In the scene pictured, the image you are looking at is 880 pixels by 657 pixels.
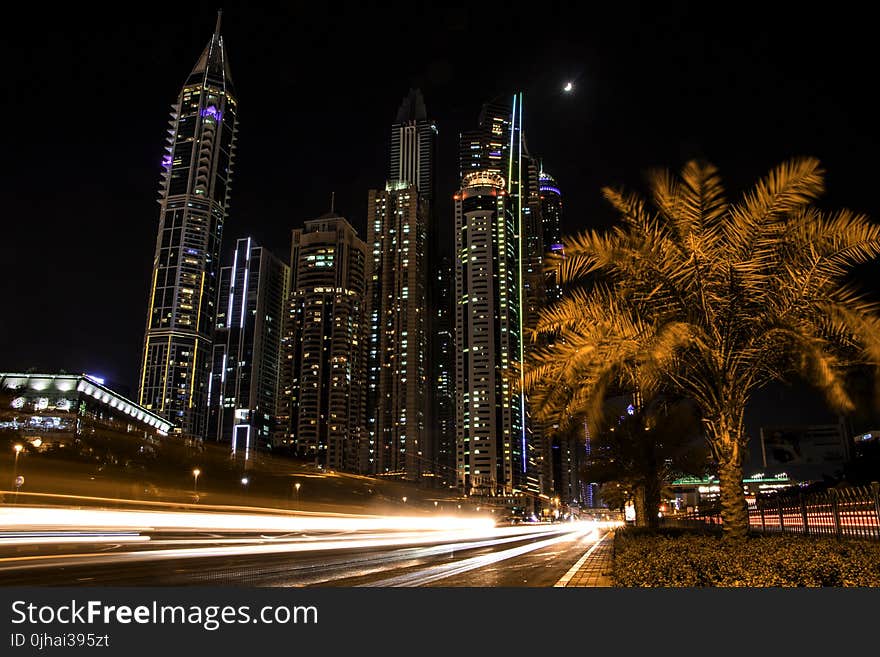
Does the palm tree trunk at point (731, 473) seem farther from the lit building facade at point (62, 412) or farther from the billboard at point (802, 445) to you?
the lit building facade at point (62, 412)

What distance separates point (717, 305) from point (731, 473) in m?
2.73

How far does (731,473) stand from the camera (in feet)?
33.0

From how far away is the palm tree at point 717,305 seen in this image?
9711 millimetres

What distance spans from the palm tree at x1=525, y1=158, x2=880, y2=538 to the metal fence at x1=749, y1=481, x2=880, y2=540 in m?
1.83

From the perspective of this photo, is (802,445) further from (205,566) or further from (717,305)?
(205,566)

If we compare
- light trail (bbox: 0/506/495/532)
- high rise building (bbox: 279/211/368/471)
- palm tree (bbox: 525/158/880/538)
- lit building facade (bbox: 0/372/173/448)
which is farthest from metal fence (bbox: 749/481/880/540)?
high rise building (bbox: 279/211/368/471)

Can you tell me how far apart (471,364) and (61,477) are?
15101cm

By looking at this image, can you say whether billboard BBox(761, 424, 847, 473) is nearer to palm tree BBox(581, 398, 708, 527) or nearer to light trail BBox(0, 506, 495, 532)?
palm tree BBox(581, 398, 708, 527)

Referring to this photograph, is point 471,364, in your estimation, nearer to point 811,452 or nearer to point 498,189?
point 498,189

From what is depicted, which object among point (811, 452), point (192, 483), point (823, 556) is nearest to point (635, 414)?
point (811, 452)

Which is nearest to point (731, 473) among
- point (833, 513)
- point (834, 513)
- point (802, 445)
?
point (834, 513)

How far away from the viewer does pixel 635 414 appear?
25.2 m

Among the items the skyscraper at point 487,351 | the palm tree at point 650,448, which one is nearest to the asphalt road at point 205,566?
the palm tree at point 650,448

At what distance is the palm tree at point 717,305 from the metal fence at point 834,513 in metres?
1.83
